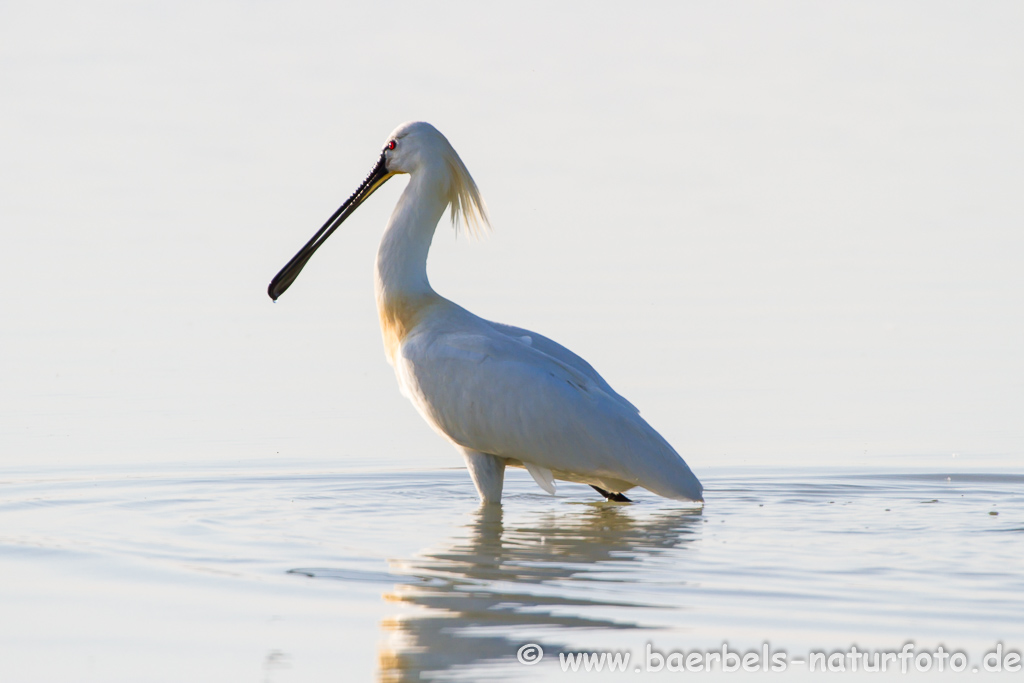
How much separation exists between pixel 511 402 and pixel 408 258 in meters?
1.29

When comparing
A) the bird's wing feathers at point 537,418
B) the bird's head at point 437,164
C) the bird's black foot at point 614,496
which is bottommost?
the bird's black foot at point 614,496

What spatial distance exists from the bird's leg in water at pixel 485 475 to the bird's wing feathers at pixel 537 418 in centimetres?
18

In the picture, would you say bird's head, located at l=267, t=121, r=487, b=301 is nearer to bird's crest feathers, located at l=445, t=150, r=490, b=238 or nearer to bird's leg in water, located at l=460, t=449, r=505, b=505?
bird's crest feathers, located at l=445, t=150, r=490, b=238

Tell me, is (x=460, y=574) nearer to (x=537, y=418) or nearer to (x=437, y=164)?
(x=537, y=418)

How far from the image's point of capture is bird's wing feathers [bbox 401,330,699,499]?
8852 mm

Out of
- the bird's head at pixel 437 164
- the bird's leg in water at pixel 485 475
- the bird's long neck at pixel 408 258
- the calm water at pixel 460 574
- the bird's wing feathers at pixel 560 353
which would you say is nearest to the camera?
the calm water at pixel 460 574

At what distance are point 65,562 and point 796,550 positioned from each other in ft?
11.0

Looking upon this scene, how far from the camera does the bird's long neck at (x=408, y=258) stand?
949 centimetres

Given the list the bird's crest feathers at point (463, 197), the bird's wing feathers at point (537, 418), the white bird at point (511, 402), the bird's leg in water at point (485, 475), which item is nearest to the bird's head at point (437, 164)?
the bird's crest feathers at point (463, 197)

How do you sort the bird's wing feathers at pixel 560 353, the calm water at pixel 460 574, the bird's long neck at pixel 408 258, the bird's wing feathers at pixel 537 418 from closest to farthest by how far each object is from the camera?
the calm water at pixel 460 574, the bird's wing feathers at pixel 537 418, the bird's wing feathers at pixel 560 353, the bird's long neck at pixel 408 258

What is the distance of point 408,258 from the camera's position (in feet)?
31.7

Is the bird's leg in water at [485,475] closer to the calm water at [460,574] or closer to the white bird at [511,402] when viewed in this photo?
the white bird at [511,402]

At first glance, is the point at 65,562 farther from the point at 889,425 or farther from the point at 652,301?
the point at 652,301

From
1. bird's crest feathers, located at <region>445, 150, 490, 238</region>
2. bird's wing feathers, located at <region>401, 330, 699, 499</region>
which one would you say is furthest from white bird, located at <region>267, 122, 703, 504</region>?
bird's crest feathers, located at <region>445, 150, 490, 238</region>
